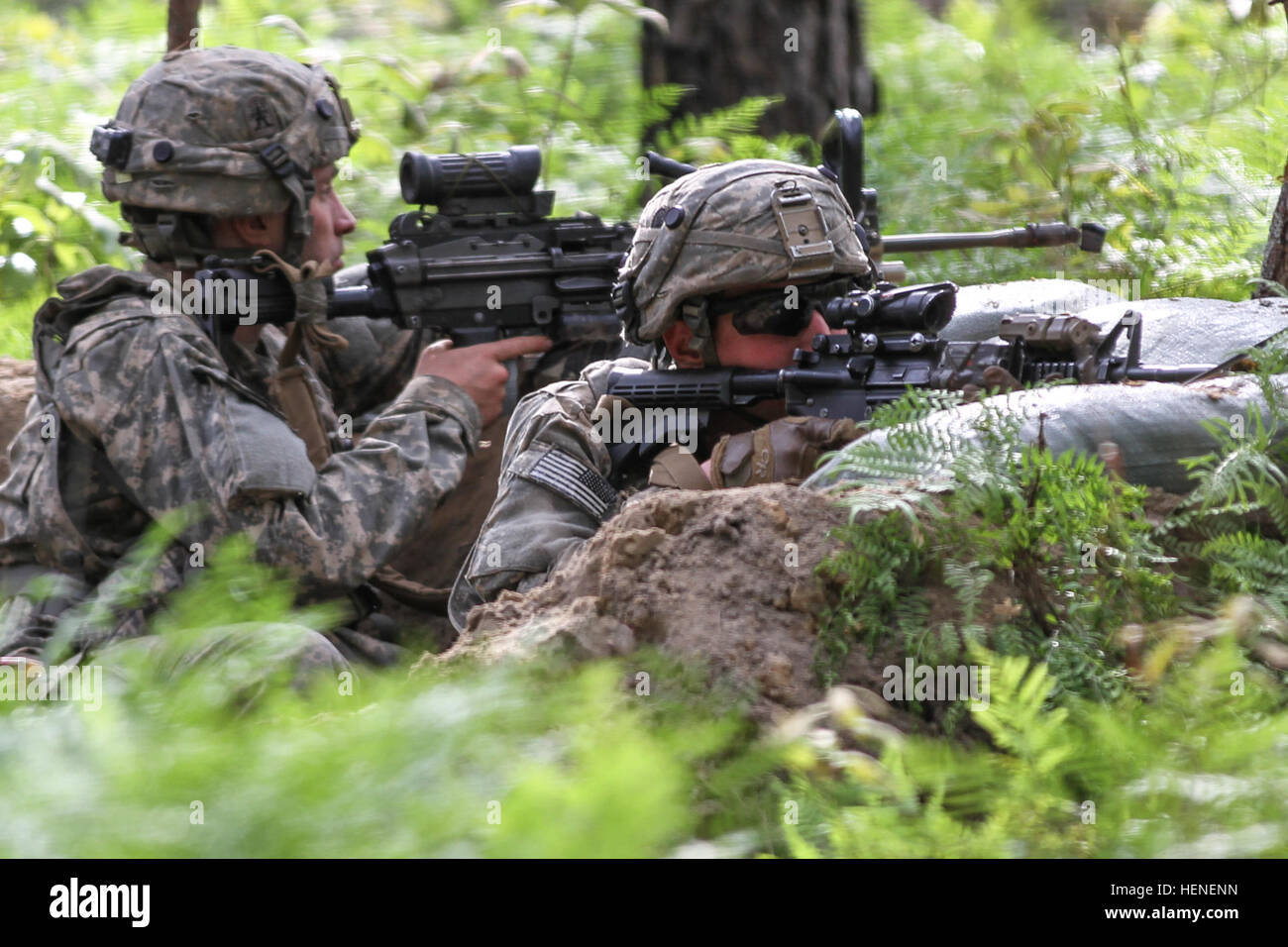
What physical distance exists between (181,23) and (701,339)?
3703mm

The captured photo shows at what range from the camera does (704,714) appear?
2.88 meters

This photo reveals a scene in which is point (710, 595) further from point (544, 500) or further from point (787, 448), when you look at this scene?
point (544, 500)

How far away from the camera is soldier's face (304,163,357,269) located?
17.8 ft

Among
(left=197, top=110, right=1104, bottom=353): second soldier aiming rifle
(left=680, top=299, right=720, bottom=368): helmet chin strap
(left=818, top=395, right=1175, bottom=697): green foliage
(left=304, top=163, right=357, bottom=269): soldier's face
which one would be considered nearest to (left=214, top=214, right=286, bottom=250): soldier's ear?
(left=304, top=163, right=357, bottom=269): soldier's face

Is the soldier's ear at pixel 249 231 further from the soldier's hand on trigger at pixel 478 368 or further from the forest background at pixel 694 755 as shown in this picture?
the forest background at pixel 694 755

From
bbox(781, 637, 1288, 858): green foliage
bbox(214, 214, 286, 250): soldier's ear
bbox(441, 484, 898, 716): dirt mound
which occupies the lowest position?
bbox(781, 637, 1288, 858): green foliage

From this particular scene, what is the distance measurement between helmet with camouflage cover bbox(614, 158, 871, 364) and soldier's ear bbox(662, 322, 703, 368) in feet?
0.12

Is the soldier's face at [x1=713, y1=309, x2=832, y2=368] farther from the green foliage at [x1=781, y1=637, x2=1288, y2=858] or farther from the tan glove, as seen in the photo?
the green foliage at [x1=781, y1=637, x2=1288, y2=858]

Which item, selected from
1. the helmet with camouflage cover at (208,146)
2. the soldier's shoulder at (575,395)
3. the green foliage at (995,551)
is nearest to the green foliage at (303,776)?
the green foliage at (995,551)

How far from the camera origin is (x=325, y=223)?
17.9 ft

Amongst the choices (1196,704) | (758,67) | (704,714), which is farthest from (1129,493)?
(758,67)

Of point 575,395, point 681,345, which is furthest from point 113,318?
point 681,345
